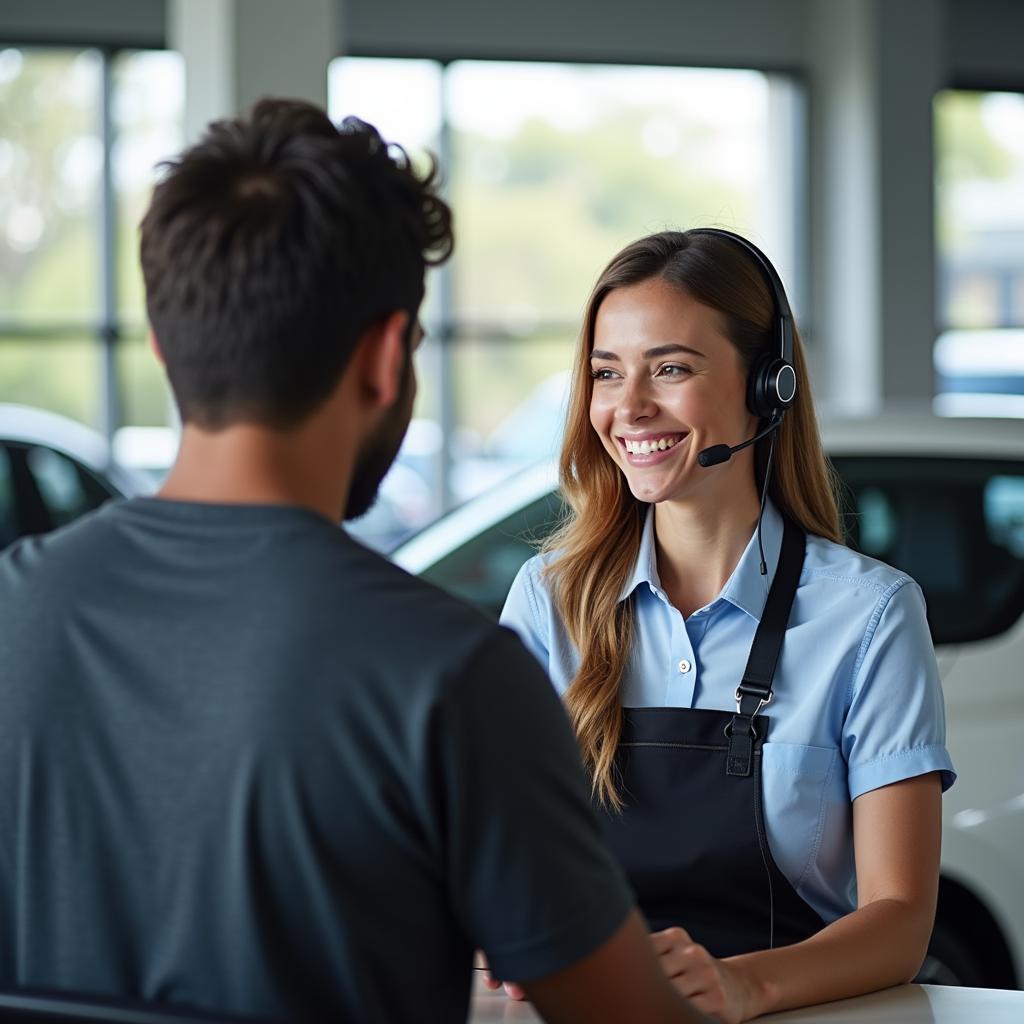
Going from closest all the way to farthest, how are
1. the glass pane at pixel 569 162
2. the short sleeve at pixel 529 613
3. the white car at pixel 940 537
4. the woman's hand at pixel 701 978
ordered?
the woman's hand at pixel 701 978 → the short sleeve at pixel 529 613 → the white car at pixel 940 537 → the glass pane at pixel 569 162

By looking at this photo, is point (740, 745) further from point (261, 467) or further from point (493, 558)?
point (493, 558)

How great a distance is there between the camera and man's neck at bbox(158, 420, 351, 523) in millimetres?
1131

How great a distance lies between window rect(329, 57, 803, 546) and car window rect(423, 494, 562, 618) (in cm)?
598

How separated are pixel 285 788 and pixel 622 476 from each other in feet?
4.27

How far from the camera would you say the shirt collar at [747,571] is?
2053 mm

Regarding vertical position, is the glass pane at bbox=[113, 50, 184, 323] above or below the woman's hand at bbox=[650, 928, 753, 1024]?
above

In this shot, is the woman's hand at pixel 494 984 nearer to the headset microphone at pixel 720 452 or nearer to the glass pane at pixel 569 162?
the headset microphone at pixel 720 452

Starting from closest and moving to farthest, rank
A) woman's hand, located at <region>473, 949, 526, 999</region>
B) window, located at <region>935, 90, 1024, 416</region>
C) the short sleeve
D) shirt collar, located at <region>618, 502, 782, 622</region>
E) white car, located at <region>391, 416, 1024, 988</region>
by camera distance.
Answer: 1. woman's hand, located at <region>473, 949, 526, 999</region>
2. shirt collar, located at <region>618, 502, 782, 622</region>
3. the short sleeve
4. white car, located at <region>391, 416, 1024, 988</region>
5. window, located at <region>935, 90, 1024, 416</region>

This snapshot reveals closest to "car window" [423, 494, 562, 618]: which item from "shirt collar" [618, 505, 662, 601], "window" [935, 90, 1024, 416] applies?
"shirt collar" [618, 505, 662, 601]

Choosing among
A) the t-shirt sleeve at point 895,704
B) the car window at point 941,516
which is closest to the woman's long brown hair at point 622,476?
the t-shirt sleeve at point 895,704

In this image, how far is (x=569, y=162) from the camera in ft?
32.9

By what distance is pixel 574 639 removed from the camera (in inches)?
82.7

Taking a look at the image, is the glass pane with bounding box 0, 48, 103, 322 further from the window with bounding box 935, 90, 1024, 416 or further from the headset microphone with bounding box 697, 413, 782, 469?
the headset microphone with bounding box 697, 413, 782, 469

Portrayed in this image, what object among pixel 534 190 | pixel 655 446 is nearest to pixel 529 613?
pixel 655 446
